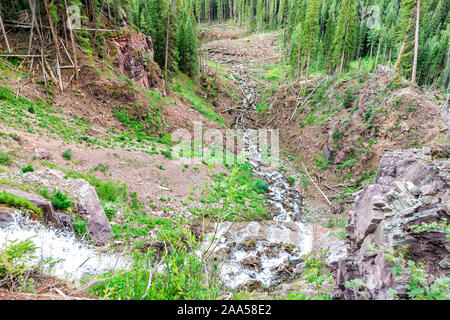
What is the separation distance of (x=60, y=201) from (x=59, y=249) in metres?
2.88

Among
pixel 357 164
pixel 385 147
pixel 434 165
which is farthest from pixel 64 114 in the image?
pixel 385 147

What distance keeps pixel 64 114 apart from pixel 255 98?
28699 mm

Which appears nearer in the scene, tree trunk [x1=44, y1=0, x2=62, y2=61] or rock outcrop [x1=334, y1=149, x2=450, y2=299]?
rock outcrop [x1=334, y1=149, x2=450, y2=299]

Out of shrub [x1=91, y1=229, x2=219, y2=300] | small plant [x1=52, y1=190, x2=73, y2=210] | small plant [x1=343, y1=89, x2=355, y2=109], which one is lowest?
small plant [x1=52, y1=190, x2=73, y2=210]

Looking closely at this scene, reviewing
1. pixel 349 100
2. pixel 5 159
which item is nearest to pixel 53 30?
pixel 5 159

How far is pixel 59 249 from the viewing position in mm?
6688

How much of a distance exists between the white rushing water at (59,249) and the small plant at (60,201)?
1426 millimetres

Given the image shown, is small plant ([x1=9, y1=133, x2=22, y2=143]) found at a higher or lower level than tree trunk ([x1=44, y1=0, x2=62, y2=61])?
lower

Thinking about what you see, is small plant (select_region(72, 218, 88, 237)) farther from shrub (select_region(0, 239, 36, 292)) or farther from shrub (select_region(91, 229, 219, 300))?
shrub (select_region(91, 229, 219, 300))

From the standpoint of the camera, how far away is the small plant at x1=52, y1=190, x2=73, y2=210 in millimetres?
8806

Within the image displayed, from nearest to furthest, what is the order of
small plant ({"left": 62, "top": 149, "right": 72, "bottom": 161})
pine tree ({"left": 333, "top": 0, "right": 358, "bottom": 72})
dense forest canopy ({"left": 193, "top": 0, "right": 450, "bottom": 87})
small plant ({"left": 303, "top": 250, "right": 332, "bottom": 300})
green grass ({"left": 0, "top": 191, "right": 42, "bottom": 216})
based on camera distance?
green grass ({"left": 0, "top": 191, "right": 42, "bottom": 216}) → small plant ({"left": 303, "top": 250, "right": 332, "bottom": 300}) → small plant ({"left": 62, "top": 149, "right": 72, "bottom": 161}) → dense forest canopy ({"left": 193, "top": 0, "right": 450, "bottom": 87}) → pine tree ({"left": 333, "top": 0, "right": 358, "bottom": 72})

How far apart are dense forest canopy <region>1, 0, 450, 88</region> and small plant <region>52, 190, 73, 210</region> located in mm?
18089

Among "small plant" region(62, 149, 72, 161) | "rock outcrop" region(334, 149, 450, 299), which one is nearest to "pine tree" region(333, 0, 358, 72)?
"rock outcrop" region(334, 149, 450, 299)

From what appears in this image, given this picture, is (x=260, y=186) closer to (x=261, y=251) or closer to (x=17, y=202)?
(x=261, y=251)
